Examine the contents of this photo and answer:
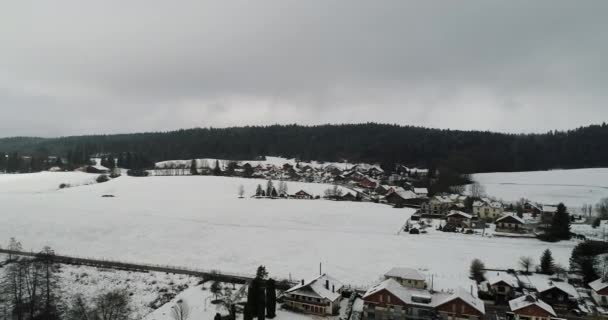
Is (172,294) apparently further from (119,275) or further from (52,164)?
(52,164)

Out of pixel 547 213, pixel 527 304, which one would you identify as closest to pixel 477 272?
pixel 527 304

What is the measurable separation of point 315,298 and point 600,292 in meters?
18.3

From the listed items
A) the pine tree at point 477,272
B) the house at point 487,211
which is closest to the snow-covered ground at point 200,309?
the pine tree at point 477,272

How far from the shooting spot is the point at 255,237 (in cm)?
3847

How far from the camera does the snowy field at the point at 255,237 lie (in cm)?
3094

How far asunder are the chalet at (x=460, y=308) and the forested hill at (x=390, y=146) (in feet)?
264

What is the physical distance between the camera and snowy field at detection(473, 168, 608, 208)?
218 feet

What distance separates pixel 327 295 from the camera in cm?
2306

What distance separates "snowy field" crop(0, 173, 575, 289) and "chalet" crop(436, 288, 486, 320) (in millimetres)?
4667

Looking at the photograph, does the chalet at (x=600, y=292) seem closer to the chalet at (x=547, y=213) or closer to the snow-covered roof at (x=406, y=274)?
the snow-covered roof at (x=406, y=274)

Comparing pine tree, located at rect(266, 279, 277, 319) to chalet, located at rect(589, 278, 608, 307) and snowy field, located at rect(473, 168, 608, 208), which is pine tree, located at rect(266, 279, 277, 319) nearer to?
chalet, located at rect(589, 278, 608, 307)

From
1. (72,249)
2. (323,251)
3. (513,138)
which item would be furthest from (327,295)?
(513,138)

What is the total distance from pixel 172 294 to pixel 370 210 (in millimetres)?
31704

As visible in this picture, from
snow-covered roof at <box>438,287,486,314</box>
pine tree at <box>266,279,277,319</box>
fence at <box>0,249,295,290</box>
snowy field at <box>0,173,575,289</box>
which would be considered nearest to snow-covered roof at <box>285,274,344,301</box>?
pine tree at <box>266,279,277,319</box>
